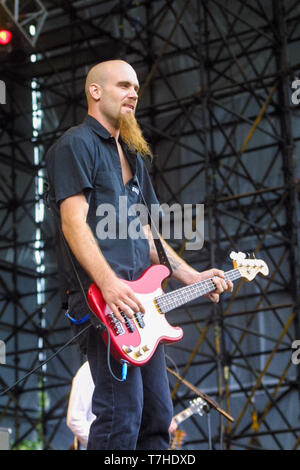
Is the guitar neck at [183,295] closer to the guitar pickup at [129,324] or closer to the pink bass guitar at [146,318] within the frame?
the pink bass guitar at [146,318]

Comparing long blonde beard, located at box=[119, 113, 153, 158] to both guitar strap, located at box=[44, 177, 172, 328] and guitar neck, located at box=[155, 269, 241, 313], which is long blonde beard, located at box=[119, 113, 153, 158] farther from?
guitar neck, located at box=[155, 269, 241, 313]

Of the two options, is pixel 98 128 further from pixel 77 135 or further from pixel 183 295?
pixel 183 295

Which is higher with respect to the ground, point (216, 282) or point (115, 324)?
point (216, 282)

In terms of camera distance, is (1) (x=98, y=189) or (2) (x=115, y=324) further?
(1) (x=98, y=189)

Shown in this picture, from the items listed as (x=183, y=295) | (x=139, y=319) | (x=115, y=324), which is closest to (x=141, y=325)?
(x=139, y=319)

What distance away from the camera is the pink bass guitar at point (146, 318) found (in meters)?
2.76

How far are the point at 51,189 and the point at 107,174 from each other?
8.4 inches

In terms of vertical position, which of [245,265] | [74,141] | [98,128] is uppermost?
[98,128]

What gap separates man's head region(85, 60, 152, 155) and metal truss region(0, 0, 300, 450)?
7090 millimetres

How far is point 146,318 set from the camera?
2.93 metres

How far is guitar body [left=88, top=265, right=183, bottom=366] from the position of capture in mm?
2758

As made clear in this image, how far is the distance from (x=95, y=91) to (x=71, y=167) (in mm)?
374

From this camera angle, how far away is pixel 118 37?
43.4 feet
